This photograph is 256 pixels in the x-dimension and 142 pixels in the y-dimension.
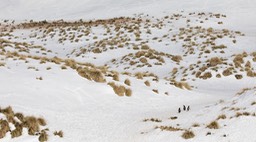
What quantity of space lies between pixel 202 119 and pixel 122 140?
297 cm

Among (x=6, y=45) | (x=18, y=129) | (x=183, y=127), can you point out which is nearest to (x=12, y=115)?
(x=18, y=129)

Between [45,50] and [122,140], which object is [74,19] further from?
[122,140]

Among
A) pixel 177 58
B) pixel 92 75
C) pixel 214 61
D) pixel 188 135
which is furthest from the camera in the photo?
pixel 177 58

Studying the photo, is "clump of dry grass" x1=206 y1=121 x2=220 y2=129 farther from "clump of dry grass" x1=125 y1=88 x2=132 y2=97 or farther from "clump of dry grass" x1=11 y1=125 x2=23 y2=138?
"clump of dry grass" x1=125 y1=88 x2=132 y2=97

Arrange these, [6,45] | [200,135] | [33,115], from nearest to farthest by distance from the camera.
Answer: [200,135] → [33,115] → [6,45]

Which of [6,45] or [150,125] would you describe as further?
[6,45]

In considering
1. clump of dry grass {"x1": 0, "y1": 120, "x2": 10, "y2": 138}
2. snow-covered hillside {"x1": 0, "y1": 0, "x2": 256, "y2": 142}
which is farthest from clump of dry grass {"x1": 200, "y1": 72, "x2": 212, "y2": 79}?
clump of dry grass {"x1": 0, "y1": 120, "x2": 10, "y2": 138}

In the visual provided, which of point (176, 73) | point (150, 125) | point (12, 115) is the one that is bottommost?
point (176, 73)

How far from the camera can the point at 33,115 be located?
1258 cm

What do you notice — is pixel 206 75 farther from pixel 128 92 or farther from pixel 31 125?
pixel 31 125

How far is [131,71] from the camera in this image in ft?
92.6

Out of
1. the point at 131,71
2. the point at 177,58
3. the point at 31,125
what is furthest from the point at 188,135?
the point at 177,58

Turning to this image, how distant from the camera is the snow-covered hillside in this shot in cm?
1187

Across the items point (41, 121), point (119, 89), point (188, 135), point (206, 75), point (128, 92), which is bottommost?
point (206, 75)
